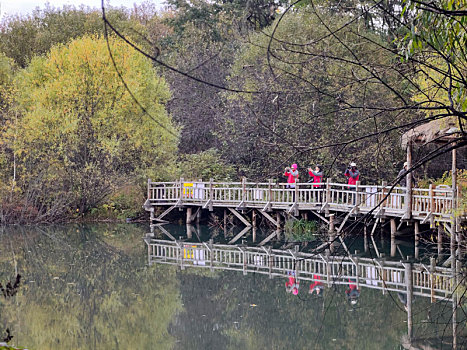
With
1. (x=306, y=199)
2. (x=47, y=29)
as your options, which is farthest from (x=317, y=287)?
(x=47, y=29)

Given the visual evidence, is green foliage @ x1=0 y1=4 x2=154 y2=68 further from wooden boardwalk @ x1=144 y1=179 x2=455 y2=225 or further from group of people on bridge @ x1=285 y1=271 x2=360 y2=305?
group of people on bridge @ x1=285 y1=271 x2=360 y2=305

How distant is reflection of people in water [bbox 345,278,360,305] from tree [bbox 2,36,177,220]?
13662 mm

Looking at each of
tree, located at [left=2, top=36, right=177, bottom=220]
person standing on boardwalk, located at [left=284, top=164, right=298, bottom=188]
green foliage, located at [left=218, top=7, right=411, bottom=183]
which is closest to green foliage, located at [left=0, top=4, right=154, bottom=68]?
tree, located at [left=2, top=36, right=177, bottom=220]

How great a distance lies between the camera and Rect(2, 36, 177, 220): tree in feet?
87.6

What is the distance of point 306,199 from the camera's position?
904 inches

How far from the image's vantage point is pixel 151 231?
24938 millimetres

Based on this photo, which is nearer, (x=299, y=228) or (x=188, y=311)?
(x=188, y=311)

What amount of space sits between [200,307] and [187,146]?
19660 mm

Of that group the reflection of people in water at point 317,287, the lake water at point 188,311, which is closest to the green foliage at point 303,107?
the reflection of people in water at point 317,287

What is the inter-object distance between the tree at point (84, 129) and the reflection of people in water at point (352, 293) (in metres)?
13.7

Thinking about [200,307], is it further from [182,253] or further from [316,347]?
[182,253]

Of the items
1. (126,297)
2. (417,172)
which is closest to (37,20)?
(417,172)

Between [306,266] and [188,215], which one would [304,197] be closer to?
[188,215]

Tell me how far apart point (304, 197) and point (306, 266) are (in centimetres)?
574
